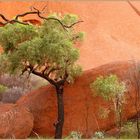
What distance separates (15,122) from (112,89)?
10.4 feet

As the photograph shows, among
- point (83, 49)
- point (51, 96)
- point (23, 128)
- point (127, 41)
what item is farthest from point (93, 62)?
point (23, 128)

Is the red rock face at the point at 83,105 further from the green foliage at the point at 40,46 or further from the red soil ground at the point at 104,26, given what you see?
the red soil ground at the point at 104,26

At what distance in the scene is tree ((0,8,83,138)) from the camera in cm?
1566

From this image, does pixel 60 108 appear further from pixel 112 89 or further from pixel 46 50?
pixel 112 89

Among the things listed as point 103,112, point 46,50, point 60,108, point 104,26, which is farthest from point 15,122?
point 104,26

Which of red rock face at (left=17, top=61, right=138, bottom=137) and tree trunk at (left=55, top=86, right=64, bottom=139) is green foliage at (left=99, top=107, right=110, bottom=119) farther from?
tree trunk at (left=55, top=86, right=64, bottom=139)

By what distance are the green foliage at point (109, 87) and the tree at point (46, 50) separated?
4.28ft

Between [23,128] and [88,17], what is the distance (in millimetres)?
11342

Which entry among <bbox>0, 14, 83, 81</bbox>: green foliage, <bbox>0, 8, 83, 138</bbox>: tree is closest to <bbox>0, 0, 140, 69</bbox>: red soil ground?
<bbox>0, 8, 83, 138</bbox>: tree

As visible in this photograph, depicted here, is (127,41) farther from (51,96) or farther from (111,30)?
(51,96)

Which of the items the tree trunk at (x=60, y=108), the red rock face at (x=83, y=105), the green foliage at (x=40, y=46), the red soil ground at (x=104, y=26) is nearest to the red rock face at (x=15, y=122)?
the red rock face at (x=83, y=105)

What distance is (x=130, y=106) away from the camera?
16.1 m

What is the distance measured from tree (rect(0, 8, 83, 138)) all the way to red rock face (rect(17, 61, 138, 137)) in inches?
18.6

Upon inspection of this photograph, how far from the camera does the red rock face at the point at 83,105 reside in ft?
53.2
